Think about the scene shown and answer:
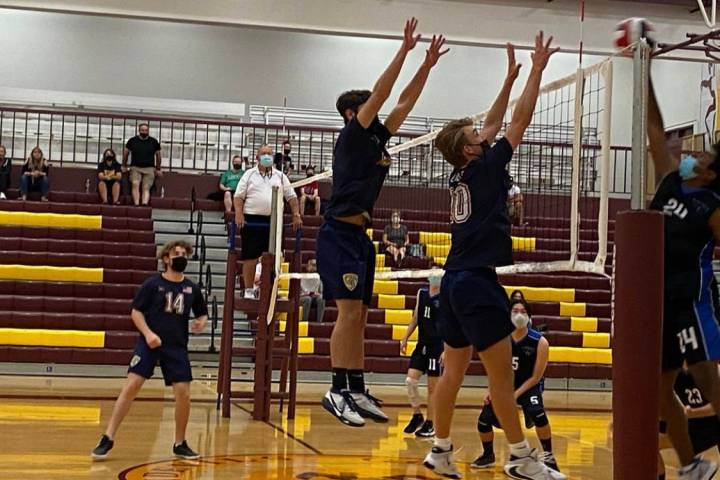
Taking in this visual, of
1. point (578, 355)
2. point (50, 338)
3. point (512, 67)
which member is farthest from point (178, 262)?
point (578, 355)

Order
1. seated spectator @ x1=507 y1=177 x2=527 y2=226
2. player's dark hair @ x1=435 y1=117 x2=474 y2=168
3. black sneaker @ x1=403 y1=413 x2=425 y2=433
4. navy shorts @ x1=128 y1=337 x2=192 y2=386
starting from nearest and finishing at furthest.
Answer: player's dark hair @ x1=435 y1=117 x2=474 y2=168 < navy shorts @ x1=128 y1=337 x2=192 y2=386 < black sneaker @ x1=403 y1=413 x2=425 y2=433 < seated spectator @ x1=507 y1=177 x2=527 y2=226

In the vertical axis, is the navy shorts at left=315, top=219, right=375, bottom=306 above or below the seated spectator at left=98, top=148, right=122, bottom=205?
below

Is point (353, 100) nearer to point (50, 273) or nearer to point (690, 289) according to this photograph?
point (690, 289)

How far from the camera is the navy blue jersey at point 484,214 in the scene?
16.9 ft

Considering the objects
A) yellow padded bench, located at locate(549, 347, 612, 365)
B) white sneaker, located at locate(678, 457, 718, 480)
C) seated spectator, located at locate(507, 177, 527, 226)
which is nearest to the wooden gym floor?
white sneaker, located at locate(678, 457, 718, 480)

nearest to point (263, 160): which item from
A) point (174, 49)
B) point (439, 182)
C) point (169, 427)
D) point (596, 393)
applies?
point (169, 427)

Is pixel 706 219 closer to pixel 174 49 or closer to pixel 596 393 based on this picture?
pixel 596 393

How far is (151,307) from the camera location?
780 centimetres

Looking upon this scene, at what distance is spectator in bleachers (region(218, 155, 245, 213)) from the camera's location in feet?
62.1

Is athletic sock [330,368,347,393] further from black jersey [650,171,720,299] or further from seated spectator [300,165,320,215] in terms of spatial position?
seated spectator [300,165,320,215]

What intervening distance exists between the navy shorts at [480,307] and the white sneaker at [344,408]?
2.49 feet

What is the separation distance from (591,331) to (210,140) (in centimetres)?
1001

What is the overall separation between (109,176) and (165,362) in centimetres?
1173

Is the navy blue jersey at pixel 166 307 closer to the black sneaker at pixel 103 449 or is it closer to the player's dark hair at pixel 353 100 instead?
the black sneaker at pixel 103 449
